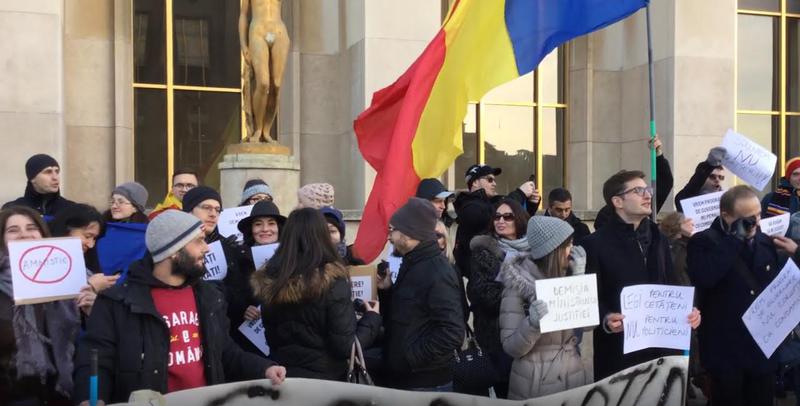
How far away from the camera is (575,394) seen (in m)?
4.91

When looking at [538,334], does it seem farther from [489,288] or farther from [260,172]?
[260,172]

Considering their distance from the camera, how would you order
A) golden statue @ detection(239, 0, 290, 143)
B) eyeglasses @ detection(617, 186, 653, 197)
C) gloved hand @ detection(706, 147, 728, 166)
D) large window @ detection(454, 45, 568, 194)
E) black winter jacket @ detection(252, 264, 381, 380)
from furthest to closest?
large window @ detection(454, 45, 568, 194) < golden statue @ detection(239, 0, 290, 143) < gloved hand @ detection(706, 147, 728, 166) < eyeglasses @ detection(617, 186, 653, 197) < black winter jacket @ detection(252, 264, 381, 380)

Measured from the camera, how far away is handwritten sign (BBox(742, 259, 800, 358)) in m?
6.17

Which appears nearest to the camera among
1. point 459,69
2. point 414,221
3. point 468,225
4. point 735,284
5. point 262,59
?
point 414,221

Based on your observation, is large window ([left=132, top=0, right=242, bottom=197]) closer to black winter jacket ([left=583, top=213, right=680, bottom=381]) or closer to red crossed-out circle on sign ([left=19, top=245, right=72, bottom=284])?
black winter jacket ([left=583, top=213, right=680, bottom=381])

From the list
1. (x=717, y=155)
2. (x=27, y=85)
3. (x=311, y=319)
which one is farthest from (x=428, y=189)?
(x=27, y=85)

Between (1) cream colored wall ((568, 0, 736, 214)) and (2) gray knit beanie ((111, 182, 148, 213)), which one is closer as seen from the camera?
(2) gray knit beanie ((111, 182, 148, 213))

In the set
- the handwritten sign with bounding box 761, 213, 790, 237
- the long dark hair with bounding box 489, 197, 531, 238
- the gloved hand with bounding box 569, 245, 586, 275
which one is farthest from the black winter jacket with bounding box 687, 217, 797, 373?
the gloved hand with bounding box 569, 245, 586, 275

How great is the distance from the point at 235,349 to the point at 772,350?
351cm

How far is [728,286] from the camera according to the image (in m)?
6.35

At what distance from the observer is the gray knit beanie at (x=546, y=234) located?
5191mm

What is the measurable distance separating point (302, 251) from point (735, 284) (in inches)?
118

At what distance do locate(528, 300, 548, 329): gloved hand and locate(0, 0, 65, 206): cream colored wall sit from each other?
8692mm

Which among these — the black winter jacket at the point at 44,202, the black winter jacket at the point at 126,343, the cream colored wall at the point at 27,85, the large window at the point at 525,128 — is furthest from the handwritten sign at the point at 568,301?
the large window at the point at 525,128
